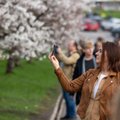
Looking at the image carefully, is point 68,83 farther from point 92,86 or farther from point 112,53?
point 112,53

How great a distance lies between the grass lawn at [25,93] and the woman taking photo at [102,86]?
6.22 m

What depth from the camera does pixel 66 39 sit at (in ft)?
82.4

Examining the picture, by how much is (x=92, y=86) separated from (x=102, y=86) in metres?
0.11

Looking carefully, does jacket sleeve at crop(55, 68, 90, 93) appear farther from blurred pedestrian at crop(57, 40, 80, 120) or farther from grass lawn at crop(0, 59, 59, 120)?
blurred pedestrian at crop(57, 40, 80, 120)

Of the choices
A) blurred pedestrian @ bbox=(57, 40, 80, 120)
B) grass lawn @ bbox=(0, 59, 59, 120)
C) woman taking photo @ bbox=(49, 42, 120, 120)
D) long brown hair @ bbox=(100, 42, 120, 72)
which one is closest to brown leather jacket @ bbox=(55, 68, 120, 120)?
woman taking photo @ bbox=(49, 42, 120, 120)

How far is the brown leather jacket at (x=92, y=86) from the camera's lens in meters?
6.71

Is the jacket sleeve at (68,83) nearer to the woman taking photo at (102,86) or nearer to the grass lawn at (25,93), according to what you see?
the woman taking photo at (102,86)

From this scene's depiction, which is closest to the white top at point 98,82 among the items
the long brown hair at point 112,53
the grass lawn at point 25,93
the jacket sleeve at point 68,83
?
the long brown hair at point 112,53

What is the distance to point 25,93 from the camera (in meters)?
17.5

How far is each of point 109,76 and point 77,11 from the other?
2029cm

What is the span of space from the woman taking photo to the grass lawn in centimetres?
622

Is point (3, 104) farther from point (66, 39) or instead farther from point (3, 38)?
point (66, 39)

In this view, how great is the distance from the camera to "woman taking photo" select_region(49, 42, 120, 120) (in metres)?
6.71

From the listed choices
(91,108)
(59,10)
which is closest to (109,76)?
(91,108)
